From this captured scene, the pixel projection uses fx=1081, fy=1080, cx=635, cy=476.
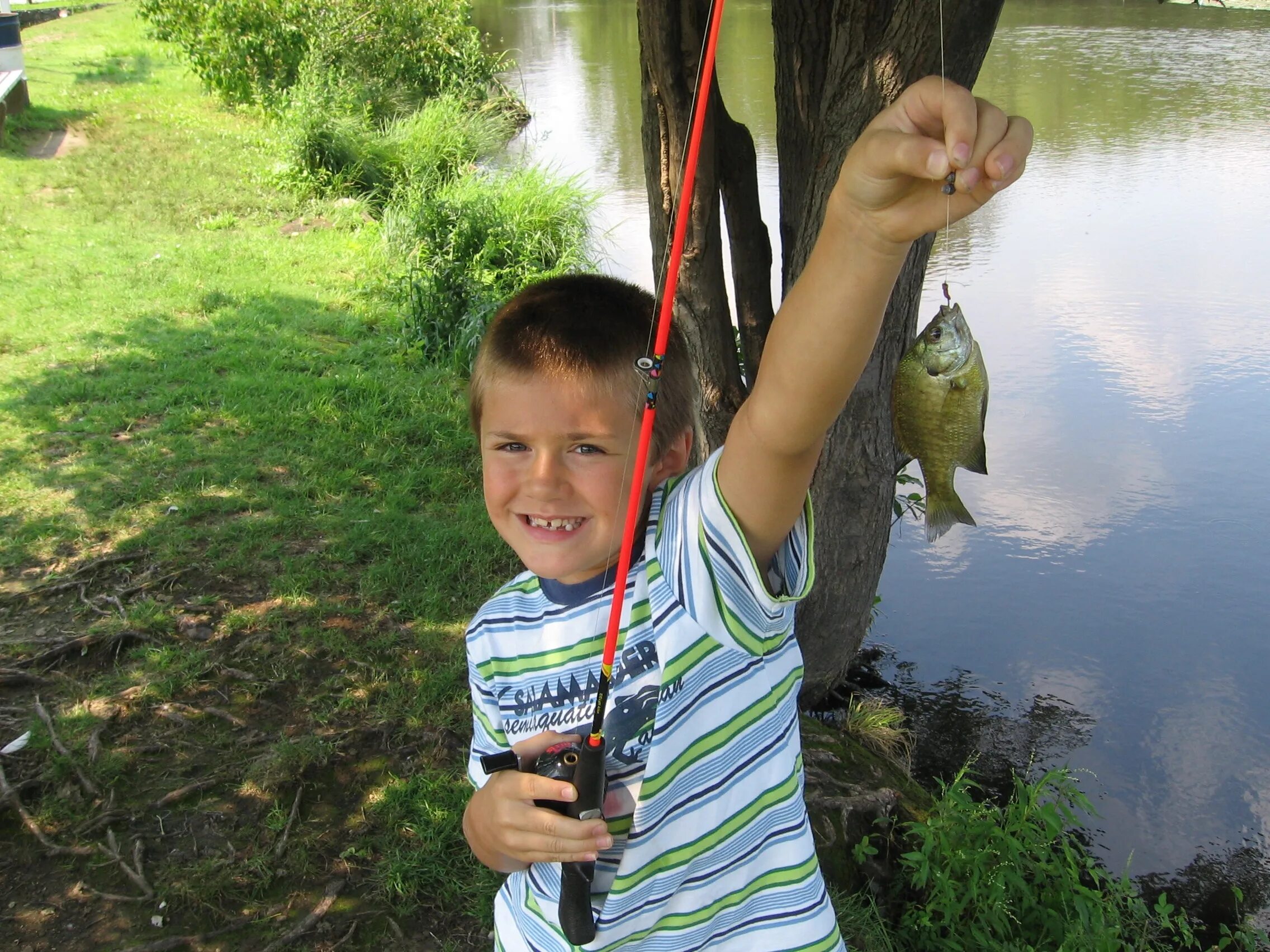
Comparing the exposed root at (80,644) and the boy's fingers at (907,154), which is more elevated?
the boy's fingers at (907,154)

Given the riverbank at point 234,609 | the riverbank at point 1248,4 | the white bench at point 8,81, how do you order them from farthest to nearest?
1. the white bench at point 8,81
2. the riverbank at point 1248,4
3. the riverbank at point 234,609

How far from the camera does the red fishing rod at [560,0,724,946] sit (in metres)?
1.50

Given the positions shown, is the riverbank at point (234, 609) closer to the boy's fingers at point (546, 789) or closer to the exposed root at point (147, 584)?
the exposed root at point (147, 584)

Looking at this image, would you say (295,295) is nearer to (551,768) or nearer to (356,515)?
(356,515)

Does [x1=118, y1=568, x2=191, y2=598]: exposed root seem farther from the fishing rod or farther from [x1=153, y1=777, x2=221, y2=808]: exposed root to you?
the fishing rod

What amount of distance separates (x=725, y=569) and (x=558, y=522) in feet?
1.02

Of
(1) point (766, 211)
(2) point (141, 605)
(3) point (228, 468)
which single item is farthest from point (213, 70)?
(2) point (141, 605)

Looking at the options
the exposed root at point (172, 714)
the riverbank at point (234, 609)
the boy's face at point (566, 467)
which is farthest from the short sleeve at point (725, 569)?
the exposed root at point (172, 714)

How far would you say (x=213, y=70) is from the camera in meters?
13.9

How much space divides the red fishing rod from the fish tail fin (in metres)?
0.61

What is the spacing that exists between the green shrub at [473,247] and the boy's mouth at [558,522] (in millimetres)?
5034

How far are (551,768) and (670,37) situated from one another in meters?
2.39

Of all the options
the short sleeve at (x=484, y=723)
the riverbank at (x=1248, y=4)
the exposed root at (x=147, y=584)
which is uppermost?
the riverbank at (x=1248, y=4)

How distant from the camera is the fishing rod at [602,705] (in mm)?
1501
